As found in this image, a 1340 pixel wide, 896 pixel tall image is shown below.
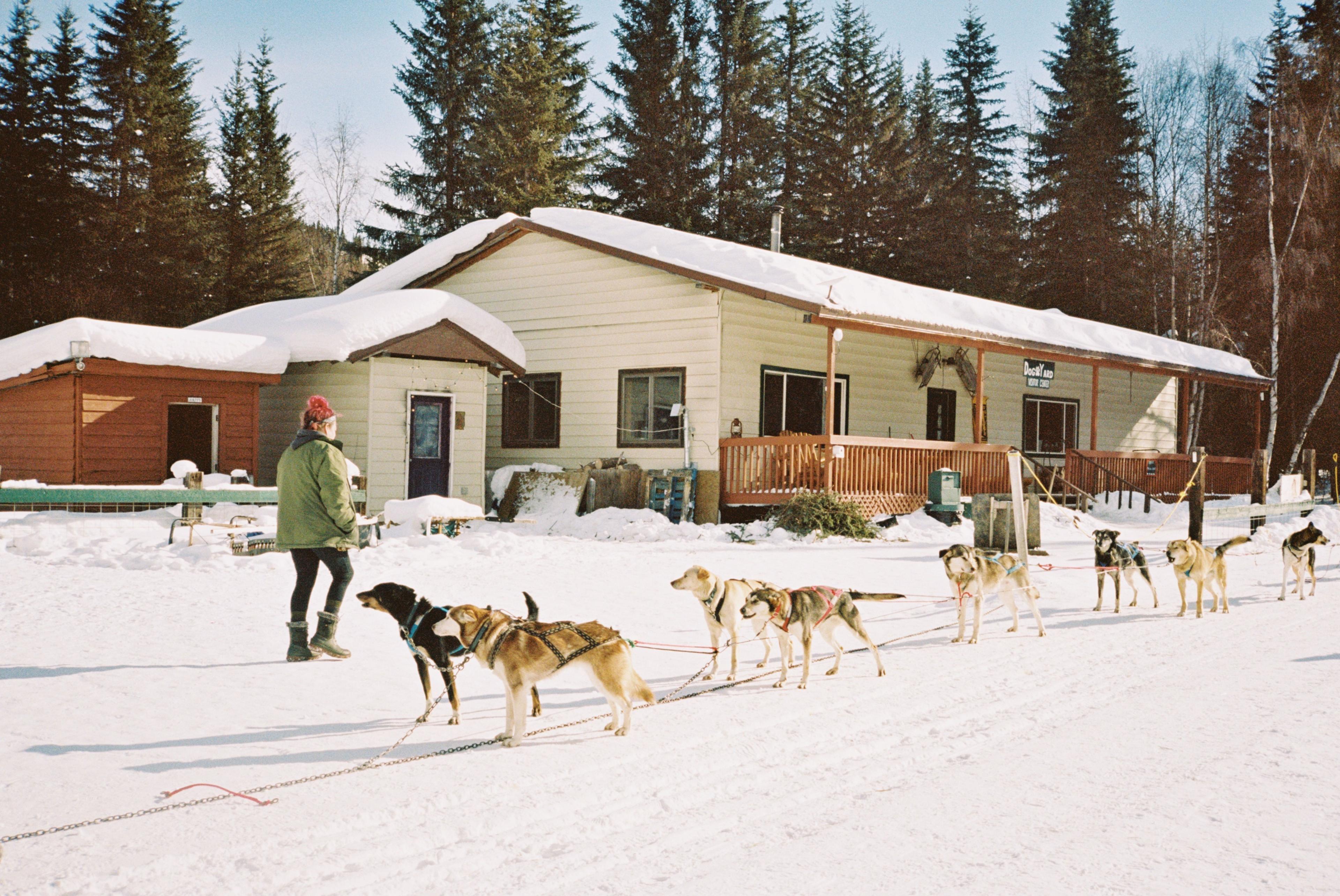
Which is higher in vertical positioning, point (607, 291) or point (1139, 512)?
point (607, 291)

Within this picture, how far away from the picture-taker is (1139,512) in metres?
21.7

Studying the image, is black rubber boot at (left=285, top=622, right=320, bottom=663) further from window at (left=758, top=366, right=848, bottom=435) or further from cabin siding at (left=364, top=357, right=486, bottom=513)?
window at (left=758, top=366, right=848, bottom=435)

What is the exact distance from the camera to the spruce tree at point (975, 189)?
4103cm

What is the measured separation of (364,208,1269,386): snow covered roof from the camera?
670 inches

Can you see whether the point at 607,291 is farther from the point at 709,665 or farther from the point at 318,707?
the point at 318,707

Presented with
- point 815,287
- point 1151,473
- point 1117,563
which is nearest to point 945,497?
point 815,287

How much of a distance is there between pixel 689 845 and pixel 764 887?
1.53 ft

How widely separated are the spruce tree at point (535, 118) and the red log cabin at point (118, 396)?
1942 centimetres

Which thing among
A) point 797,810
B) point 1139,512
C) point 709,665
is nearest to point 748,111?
point 1139,512

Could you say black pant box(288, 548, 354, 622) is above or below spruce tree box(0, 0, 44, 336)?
below

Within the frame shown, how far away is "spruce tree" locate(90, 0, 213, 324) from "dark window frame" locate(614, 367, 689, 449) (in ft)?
69.2

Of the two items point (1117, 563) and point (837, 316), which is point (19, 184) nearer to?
point (837, 316)

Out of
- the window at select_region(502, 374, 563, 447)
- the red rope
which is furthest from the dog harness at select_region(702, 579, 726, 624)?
the window at select_region(502, 374, 563, 447)

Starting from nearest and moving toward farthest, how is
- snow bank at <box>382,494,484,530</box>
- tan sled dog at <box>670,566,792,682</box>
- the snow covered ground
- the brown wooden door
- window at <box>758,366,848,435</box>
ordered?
the snow covered ground → tan sled dog at <box>670,566,792,682</box> → snow bank at <box>382,494,484,530</box> → window at <box>758,366,848,435</box> → the brown wooden door
